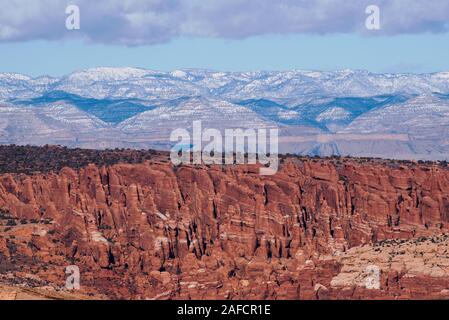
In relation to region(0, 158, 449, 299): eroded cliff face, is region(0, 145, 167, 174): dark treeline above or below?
above

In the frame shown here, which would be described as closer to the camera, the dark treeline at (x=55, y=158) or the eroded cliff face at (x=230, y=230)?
the eroded cliff face at (x=230, y=230)

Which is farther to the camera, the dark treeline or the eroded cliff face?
the dark treeline

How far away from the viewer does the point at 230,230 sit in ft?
321

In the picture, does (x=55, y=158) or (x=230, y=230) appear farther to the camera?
(x=55, y=158)

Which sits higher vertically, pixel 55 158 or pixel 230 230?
pixel 55 158

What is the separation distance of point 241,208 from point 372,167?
52.7ft

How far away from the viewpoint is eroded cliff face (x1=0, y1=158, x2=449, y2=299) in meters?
80.4

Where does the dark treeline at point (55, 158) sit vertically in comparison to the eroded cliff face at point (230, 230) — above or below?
above

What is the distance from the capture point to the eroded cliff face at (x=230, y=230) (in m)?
80.4

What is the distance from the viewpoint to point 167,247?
91.2 m
